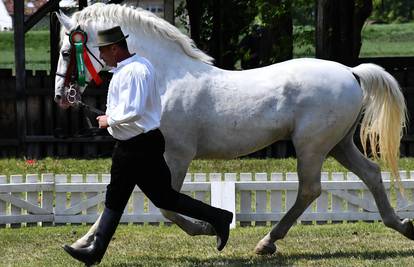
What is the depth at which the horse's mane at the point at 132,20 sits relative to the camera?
8508 millimetres

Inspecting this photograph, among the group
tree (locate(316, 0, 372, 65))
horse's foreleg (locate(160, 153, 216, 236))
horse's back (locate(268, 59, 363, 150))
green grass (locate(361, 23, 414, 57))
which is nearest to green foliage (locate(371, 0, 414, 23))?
green grass (locate(361, 23, 414, 57))

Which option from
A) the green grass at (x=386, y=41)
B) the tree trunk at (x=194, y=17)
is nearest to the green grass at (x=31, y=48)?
the green grass at (x=386, y=41)

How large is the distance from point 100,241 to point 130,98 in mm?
1144

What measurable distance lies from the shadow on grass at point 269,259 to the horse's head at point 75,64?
1.43 m

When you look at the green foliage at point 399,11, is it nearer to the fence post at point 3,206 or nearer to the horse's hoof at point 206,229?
the fence post at point 3,206

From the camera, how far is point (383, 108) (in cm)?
880

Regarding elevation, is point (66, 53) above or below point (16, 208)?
above

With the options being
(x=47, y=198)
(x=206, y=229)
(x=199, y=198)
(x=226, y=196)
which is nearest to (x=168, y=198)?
(x=206, y=229)

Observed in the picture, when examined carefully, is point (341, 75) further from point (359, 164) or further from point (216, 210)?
point (216, 210)

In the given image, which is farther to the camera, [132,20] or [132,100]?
[132,20]

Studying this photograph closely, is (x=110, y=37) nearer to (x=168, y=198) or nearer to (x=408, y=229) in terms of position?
(x=168, y=198)

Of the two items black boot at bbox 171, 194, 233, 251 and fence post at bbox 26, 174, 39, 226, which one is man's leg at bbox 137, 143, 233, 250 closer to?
black boot at bbox 171, 194, 233, 251

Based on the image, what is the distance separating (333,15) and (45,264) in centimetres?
916

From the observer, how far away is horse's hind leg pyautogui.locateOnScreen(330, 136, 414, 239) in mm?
8828
